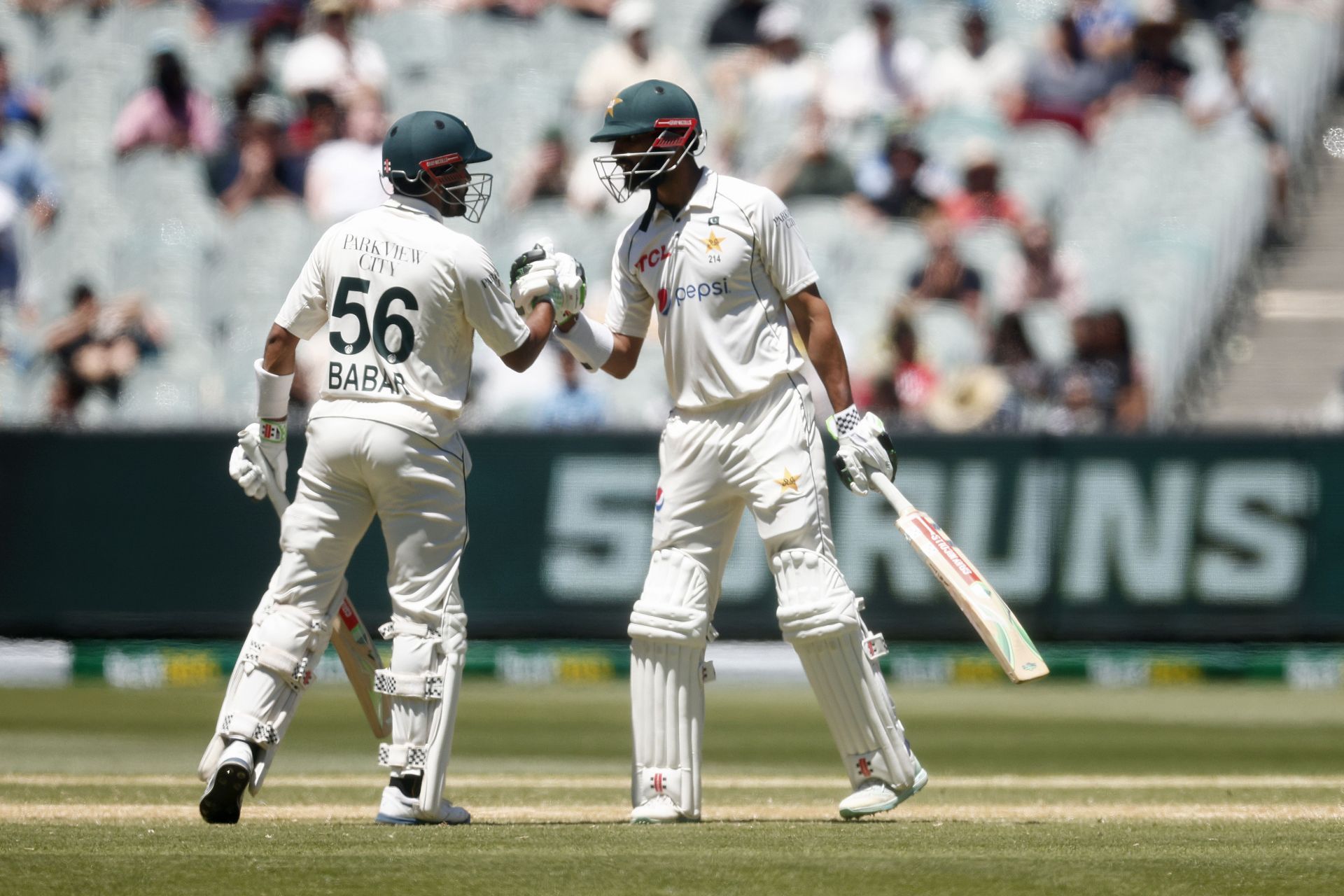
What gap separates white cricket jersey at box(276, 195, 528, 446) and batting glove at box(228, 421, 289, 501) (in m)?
0.28

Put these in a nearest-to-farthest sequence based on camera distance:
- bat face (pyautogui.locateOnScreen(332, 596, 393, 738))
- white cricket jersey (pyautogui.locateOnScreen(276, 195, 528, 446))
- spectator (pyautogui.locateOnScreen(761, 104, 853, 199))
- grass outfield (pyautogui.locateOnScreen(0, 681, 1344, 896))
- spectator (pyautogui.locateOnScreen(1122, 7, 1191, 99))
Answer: grass outfield (pyautogui.locateOnScreen(0, 681, 1344, 896)), white cricket jersey (pyautogui.locateOnScreen(276, 195, 528, 446)), bat face (pyautogui.locateOnScreen(332, 596, 393, 738)), spectator (pyautogui.locateOnScreen(761, 104, 853, 199)), spectator (pyautogui.locateOnScreen(1122, 7, 1191, 99))

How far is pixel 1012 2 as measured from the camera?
15.8 m

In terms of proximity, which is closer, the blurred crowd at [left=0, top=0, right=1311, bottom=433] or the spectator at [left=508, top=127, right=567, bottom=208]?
the blurred crowd at [left=0, top=0, right=1311, bottom=433]

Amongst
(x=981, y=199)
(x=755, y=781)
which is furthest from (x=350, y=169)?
(x=755, y=781)

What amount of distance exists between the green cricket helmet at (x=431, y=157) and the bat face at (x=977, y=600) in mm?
1598

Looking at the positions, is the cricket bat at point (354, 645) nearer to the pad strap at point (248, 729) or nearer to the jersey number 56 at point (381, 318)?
the pad strap at point (248, 729)

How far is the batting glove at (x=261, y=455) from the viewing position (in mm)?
5930

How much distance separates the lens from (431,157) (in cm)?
577

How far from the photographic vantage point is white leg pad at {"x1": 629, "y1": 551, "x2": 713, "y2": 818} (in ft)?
19.0

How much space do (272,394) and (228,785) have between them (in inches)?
45.5

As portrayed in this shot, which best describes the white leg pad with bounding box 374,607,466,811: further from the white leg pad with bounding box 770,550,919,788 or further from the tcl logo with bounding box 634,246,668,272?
the tcl logo with bounding box 634,246,668,272

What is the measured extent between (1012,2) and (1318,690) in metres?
6.63

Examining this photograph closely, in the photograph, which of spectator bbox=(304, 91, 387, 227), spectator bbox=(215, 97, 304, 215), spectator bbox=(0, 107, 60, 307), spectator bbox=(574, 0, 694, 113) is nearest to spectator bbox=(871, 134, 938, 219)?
spectator bbox=(574, 0, 694, 113)

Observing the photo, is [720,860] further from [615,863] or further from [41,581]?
[41,581]
